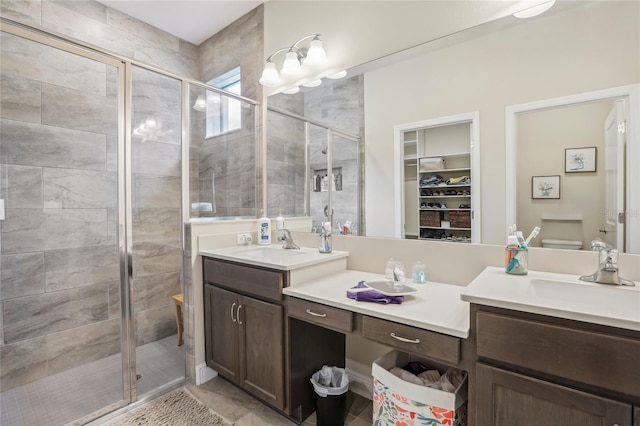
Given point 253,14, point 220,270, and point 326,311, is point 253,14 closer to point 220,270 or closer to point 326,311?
point 220,270

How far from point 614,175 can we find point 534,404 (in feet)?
3.21

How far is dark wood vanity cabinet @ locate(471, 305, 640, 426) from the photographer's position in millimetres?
876

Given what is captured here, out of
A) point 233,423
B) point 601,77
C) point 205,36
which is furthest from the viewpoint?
point 205,36

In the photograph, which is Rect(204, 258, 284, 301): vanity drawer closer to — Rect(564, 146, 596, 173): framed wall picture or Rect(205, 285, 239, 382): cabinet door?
Rect(205, 285, 239, 382): cabinet door

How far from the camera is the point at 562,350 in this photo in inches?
37.0

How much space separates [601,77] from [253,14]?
8.12ft

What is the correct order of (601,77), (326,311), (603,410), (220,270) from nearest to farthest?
(603,410) → (601,77) → (326,311) → (220,270)

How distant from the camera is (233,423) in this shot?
69.2 inches

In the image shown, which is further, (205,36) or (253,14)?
(205,36)

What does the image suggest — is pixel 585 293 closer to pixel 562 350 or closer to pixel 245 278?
pixel 562 350

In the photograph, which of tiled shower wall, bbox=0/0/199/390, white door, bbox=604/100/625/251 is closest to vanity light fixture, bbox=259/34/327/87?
tiled shower wall, bbox=0/0/199/390

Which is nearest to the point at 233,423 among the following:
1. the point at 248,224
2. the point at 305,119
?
the point at 248,224

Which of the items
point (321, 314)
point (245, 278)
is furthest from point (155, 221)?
point (321, 314)

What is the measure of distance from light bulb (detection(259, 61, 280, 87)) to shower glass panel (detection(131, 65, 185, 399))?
72cm
